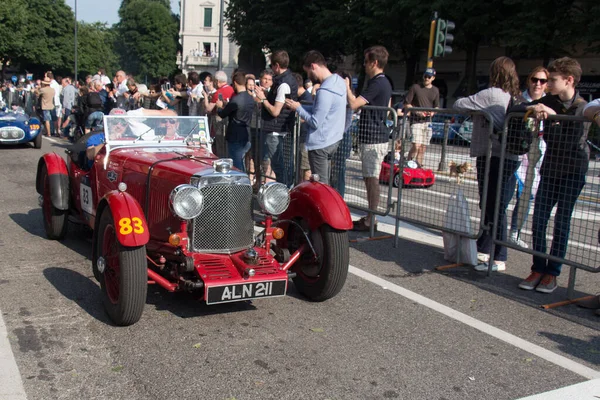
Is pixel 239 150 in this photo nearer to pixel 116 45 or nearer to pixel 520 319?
pixel 520 319

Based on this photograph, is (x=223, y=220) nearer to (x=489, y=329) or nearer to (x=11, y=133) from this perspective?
(x=489, y=329)

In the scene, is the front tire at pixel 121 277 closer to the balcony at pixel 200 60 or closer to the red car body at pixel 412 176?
the red car body at pixel 412 176

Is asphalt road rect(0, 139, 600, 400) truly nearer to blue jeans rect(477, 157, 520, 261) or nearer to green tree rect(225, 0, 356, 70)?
blue jeans rect(477, 157, 520, 261)

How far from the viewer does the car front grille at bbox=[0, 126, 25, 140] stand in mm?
13922

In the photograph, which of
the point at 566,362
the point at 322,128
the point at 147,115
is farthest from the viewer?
the point at 322,128

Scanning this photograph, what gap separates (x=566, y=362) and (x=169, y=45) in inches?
3645

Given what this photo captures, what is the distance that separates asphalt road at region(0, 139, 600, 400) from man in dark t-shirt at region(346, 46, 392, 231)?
1540mm

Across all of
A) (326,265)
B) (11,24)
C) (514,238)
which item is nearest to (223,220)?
(326,265)

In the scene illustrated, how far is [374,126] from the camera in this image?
7.04m

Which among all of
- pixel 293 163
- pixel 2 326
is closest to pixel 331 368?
pixel 2 326

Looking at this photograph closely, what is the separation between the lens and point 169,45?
91125 mm

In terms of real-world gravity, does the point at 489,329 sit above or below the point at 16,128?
below

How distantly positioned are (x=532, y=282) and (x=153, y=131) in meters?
3.67

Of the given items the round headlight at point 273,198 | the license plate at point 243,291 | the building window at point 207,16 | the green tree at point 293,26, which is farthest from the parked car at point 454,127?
the building window at point 207,16
